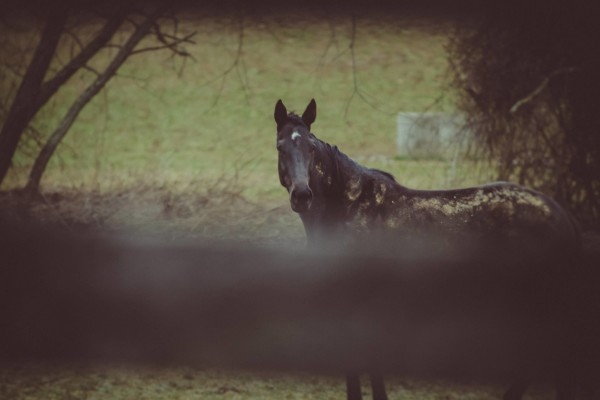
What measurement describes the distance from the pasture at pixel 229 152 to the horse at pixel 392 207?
37 centimetres

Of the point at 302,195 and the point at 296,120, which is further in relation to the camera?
the point at 296,120

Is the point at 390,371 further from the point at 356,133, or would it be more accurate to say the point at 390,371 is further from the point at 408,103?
the point at 408,103

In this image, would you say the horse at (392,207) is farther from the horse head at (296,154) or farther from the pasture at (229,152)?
the pasture at (229,152)

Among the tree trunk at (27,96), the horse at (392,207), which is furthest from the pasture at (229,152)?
the tree trunk at (27,96)

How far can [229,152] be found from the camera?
13.2 metres

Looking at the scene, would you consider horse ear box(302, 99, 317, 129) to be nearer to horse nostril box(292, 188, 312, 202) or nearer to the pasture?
the pasture

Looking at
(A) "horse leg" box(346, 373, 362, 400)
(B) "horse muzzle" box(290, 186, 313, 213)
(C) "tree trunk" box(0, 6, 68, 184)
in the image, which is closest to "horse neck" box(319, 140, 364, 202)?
(B) "horse muzzle" box(290, 186, 313, 213)

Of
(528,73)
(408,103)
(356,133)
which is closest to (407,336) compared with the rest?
(528,73)

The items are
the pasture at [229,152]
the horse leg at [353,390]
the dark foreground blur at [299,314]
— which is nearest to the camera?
the dark foreground blur at [299,314]

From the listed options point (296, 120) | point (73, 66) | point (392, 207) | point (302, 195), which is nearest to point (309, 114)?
point (296, 120)

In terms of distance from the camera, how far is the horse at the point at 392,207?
2.62 meters

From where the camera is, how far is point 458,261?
0.87 m

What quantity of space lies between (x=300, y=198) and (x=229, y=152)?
36.8 feet

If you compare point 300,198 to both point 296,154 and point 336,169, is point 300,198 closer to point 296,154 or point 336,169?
point 296,154
